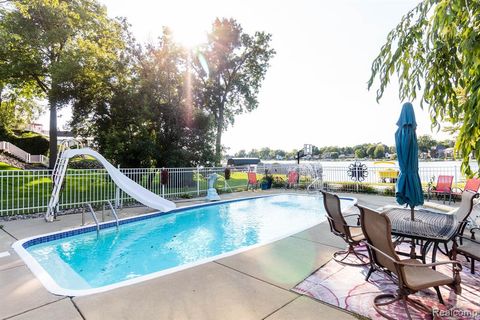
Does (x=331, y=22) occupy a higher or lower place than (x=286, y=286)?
higher

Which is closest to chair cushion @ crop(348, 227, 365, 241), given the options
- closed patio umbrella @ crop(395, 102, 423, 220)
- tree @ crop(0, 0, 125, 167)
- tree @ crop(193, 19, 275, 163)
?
closed patio umbrella @ crop(395, 102, 423, 220)

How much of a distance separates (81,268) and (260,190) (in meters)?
10.6

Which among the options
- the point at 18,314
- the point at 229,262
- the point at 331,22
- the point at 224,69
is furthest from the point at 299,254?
the point at 224,69

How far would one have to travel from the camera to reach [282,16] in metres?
8.44

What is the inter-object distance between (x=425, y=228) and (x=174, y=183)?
997 cm

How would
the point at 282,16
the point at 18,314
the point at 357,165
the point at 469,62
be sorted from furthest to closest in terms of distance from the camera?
the point at 357,165 → the point at 282,16 → the point at 18,314 → the point at 469,62

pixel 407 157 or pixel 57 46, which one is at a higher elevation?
pixel 57 46

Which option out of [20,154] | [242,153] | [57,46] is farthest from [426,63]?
[242,153]

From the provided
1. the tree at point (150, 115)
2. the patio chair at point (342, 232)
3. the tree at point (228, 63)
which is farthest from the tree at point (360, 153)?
the patio chair at point (342, 232)

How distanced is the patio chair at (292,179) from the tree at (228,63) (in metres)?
9.14

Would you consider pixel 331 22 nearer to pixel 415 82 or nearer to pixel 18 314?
pixel 415 82

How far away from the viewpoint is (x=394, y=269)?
9.23 feet

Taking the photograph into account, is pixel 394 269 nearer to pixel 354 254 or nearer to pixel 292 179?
pixel 354 254

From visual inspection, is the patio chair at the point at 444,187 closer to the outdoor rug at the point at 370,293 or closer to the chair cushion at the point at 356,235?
the outdoor rug at the point at 370,293
